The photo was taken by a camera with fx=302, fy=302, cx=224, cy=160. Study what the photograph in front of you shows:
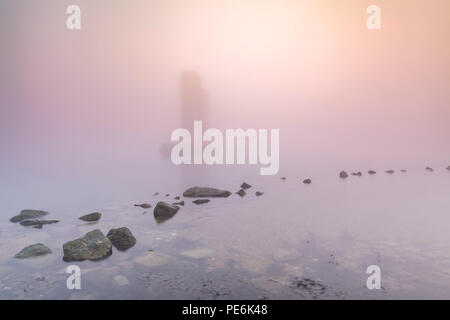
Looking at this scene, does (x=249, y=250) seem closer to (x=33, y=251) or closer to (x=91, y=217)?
(x=33, y=251)

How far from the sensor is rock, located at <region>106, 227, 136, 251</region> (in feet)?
27.6

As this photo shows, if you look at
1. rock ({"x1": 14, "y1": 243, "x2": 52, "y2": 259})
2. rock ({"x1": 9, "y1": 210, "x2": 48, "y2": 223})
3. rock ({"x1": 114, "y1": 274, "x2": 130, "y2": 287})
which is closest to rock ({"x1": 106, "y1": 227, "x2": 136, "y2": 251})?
rock ({"x1": 14, "y1": 243, "x2": 52, "y2": 259})

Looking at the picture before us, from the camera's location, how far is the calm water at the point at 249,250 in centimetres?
598

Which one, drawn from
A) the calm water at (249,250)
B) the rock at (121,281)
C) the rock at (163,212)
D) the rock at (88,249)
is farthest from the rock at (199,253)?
the rock at (163,212)

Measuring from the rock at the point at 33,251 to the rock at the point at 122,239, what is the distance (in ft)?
5.21

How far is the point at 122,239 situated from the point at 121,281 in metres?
2.35

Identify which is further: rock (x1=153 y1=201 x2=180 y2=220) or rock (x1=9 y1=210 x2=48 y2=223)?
rock (x1=153 y1=201 x2=180 y2=220)

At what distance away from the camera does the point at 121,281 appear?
20.8 feet

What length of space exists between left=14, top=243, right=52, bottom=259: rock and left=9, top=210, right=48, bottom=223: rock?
14.5 feet

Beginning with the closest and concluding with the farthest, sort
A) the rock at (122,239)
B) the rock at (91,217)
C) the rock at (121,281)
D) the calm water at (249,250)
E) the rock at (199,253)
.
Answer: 1. the calm water at (249,250)
2. the rock at (121,281)
3. the rock at (199,253)
4. the rock at (122,239)
5. the rock at (91,217)

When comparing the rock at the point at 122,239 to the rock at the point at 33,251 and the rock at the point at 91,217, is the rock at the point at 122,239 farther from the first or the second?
the rock at the point at 91,217

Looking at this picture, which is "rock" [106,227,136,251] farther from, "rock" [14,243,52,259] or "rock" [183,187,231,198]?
"rock" [183,187,231,198]

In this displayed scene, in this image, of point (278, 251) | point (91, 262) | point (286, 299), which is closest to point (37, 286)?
point (91, 262)
